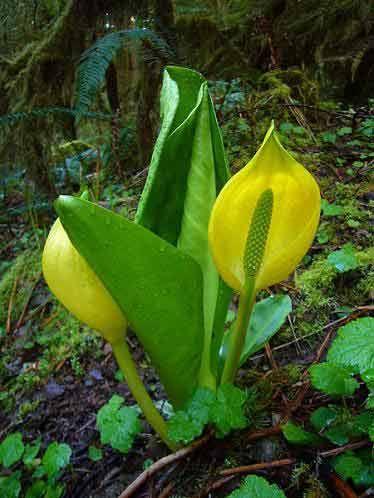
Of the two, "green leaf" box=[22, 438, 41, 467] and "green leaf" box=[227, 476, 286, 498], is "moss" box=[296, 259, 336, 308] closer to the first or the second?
"green leaf" box=[227, 476, 286, 498]

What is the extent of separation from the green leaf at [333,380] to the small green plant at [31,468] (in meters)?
0.60

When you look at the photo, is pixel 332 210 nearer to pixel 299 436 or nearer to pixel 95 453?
pixel 299 436

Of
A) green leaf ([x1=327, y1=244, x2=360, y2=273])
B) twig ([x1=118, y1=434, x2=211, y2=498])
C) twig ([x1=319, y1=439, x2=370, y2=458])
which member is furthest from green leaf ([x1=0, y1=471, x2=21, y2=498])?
green leaf ([x1=327, y1=244, x2=360, y2=273])

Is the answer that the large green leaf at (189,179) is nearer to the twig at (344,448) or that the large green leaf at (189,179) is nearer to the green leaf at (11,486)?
the twig at (344,448)

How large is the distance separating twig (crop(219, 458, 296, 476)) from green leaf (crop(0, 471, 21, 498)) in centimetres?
52

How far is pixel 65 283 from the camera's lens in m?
0.62

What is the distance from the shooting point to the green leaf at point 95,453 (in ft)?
3.09

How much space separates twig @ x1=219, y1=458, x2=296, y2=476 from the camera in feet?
2.23

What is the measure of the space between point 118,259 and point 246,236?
0.18 metres

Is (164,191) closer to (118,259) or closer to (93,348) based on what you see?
(118,259)

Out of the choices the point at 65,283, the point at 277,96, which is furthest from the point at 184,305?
the point at 277,96

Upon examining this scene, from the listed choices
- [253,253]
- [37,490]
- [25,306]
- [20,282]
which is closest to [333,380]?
[253,253]

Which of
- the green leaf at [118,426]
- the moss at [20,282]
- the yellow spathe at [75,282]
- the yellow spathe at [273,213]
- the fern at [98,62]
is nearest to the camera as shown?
the yellow spathe at [273,213]

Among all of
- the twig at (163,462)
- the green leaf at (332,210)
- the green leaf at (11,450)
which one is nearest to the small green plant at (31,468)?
the green leaf at (11,450)
